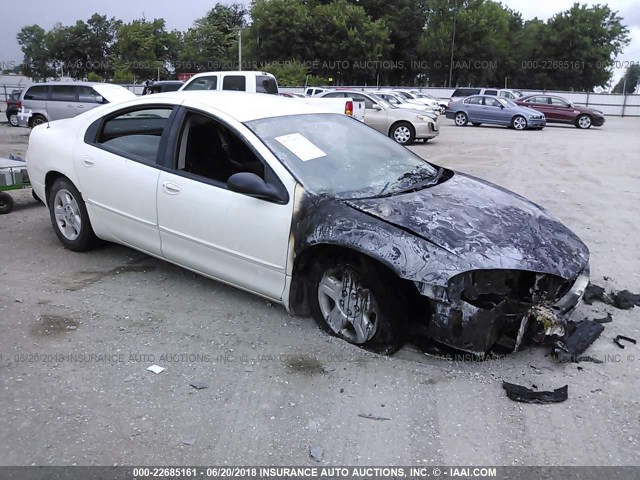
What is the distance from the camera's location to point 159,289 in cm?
466

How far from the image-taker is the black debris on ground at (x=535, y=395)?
10.3ft

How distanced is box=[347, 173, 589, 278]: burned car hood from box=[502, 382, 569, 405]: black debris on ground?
2.28 ft

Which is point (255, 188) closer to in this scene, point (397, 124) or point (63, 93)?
point (397, 124)

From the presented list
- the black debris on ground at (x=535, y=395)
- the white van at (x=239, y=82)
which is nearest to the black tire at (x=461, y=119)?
the white van at (x=239, y=82)

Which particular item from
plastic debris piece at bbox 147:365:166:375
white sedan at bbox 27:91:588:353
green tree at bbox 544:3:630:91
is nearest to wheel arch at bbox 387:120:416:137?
white sedan at bbox 27:91:588:353

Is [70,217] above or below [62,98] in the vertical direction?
below

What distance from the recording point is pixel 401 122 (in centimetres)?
1631

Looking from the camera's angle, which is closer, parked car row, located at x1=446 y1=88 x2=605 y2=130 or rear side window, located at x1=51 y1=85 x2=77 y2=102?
rear side window, located at x1=51 y1=85 x2=77 y2=102

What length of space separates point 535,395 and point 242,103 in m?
2.99

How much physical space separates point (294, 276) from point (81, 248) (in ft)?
8.68

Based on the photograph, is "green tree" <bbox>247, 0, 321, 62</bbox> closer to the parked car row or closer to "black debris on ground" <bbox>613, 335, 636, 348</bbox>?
the parked car row

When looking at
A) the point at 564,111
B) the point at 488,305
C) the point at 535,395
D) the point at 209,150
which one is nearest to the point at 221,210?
the point at 209,150

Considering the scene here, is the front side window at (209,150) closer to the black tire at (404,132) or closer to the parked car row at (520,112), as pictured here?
the black tire at (404,132)

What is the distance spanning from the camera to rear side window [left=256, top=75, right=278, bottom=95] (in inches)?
565
